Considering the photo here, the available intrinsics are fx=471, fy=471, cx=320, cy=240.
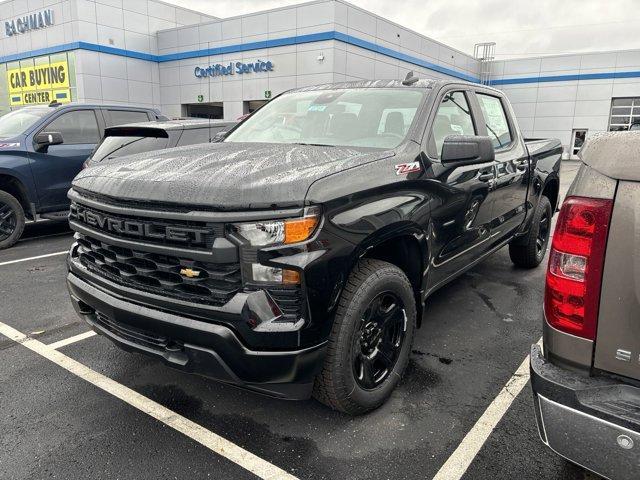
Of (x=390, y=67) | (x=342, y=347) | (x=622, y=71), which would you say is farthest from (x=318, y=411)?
(x=622, y=71)

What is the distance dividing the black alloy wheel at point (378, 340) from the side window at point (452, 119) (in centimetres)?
113

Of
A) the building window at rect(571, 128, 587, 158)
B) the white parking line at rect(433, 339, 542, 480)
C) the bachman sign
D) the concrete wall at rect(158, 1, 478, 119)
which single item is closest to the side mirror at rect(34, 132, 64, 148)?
the white parking line at rect(433, 339, 542, 480)

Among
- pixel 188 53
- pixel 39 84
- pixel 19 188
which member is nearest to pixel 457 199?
pixel 19 188

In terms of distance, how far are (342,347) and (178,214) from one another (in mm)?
1003

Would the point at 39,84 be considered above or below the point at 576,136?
above

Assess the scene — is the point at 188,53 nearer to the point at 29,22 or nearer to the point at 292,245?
the point at 29,22

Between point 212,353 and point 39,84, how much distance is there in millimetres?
28761

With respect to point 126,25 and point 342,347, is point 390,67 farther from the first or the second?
point 342,347

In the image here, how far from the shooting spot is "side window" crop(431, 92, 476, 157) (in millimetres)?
3246

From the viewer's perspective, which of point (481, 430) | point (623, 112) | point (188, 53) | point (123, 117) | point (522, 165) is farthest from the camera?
point (623, 112)

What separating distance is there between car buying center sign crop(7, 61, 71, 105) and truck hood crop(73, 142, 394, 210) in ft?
82.5

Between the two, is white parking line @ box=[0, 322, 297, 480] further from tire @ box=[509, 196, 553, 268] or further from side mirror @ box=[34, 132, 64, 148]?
tire @ box=[509, 196, 553, 268]

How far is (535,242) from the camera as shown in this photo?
17.6 ft

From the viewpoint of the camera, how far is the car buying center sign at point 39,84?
24.0 m
